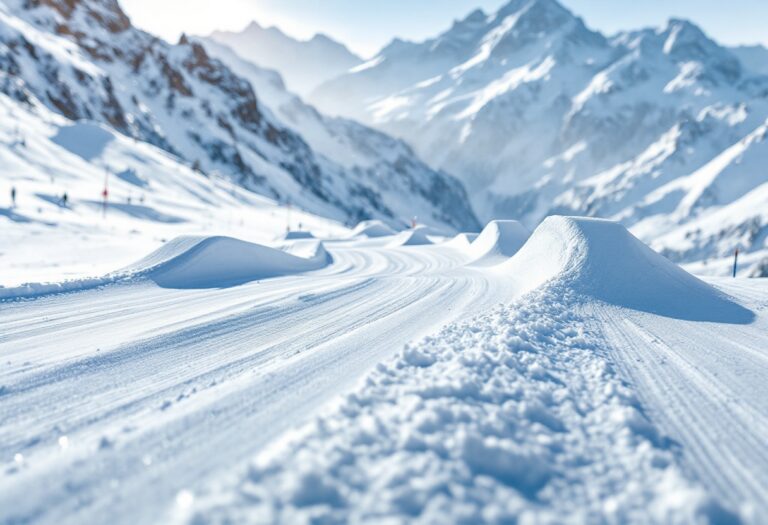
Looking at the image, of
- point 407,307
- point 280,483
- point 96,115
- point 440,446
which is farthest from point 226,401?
point 96,115

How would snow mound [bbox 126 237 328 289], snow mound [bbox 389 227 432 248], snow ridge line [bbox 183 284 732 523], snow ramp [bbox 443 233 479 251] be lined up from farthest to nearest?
snow mound [bbox 389 227 432 248], snow ramp [bbox 443 233 479 251], snow mound [bbox 126 237 328 289], snow ridge line [bbox 183 284 732 523]

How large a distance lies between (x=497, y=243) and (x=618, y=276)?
32.8 ft

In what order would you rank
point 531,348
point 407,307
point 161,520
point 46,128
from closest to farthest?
point 161,520
point 531,348
point 407,307
point 46,128

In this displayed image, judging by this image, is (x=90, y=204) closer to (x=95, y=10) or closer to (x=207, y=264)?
(x=207, y=264)

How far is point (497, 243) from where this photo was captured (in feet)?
59.8

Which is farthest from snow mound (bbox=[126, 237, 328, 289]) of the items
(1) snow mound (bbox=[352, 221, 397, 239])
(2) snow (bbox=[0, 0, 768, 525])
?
(1) snow mound (bbox=[352, 221, 397, 239])

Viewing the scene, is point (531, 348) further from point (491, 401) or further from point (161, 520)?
point (161, 520)

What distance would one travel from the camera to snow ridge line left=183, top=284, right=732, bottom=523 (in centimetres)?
250

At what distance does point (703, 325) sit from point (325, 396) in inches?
231

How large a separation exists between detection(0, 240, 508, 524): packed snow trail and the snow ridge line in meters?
0.45

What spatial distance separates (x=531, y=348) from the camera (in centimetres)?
503

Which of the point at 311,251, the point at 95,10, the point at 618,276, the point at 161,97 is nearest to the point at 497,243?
the point at 311,251

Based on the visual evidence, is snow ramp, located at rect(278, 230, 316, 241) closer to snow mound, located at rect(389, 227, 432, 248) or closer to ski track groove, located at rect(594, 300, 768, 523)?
snow mound, located at rect(389, 227, 432, 248)

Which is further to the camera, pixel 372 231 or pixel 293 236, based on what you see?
pixel 372 231
